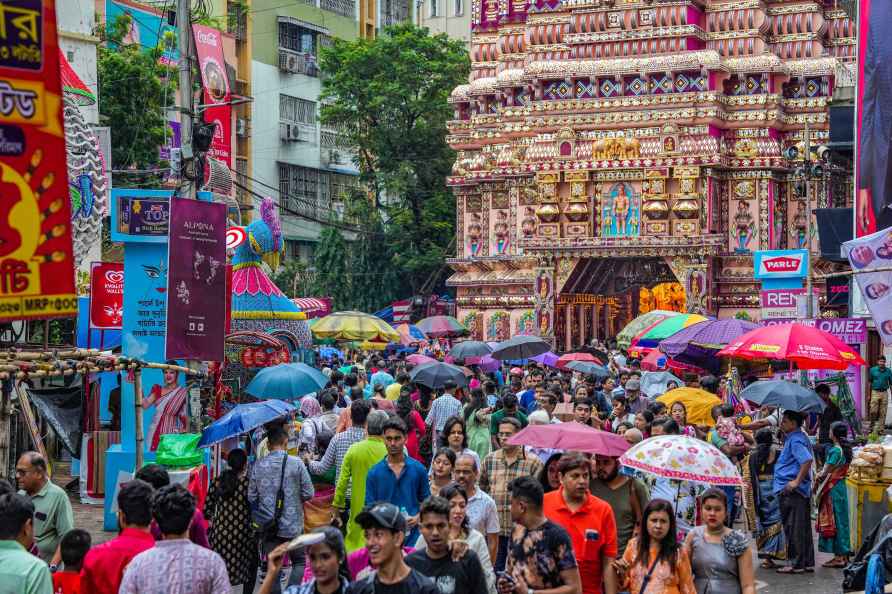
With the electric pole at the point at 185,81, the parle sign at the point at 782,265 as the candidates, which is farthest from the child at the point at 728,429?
the parle sign at the point at 782,265

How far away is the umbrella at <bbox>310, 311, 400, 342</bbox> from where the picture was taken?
80.8ft

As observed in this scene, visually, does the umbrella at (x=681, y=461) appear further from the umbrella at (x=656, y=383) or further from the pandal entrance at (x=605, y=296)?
the pandal entrance at (x=605, y=296)

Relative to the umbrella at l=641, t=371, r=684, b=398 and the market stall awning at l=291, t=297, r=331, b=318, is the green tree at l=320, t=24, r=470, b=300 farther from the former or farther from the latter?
the umbrella at l=641, t=371, r=684, b=398

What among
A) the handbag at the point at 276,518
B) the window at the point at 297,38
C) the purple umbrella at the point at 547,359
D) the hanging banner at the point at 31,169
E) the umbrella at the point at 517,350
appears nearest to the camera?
the hanging banner at the point at 31,169

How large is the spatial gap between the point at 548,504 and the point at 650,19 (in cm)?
3048

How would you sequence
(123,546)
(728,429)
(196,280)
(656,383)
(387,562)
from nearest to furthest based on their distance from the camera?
(387,562), (123,546), (728,429), (196,280), (656,383)

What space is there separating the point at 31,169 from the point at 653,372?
13029 mm

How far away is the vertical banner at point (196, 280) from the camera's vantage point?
14398mm

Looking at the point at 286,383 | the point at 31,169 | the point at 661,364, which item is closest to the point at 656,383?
the point at 661,364

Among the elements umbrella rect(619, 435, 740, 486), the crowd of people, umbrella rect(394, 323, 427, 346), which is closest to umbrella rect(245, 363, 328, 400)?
the crowd of people

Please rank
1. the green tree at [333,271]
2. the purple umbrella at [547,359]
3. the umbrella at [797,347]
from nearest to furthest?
the umbrella at [797,347] < the purple umbrella at [547,359] < the green tree at [333,271]

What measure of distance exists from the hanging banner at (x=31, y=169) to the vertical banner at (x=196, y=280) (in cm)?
521

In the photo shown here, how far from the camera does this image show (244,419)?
439 inches

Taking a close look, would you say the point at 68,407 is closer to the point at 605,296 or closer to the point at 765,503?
the point at 765,503
